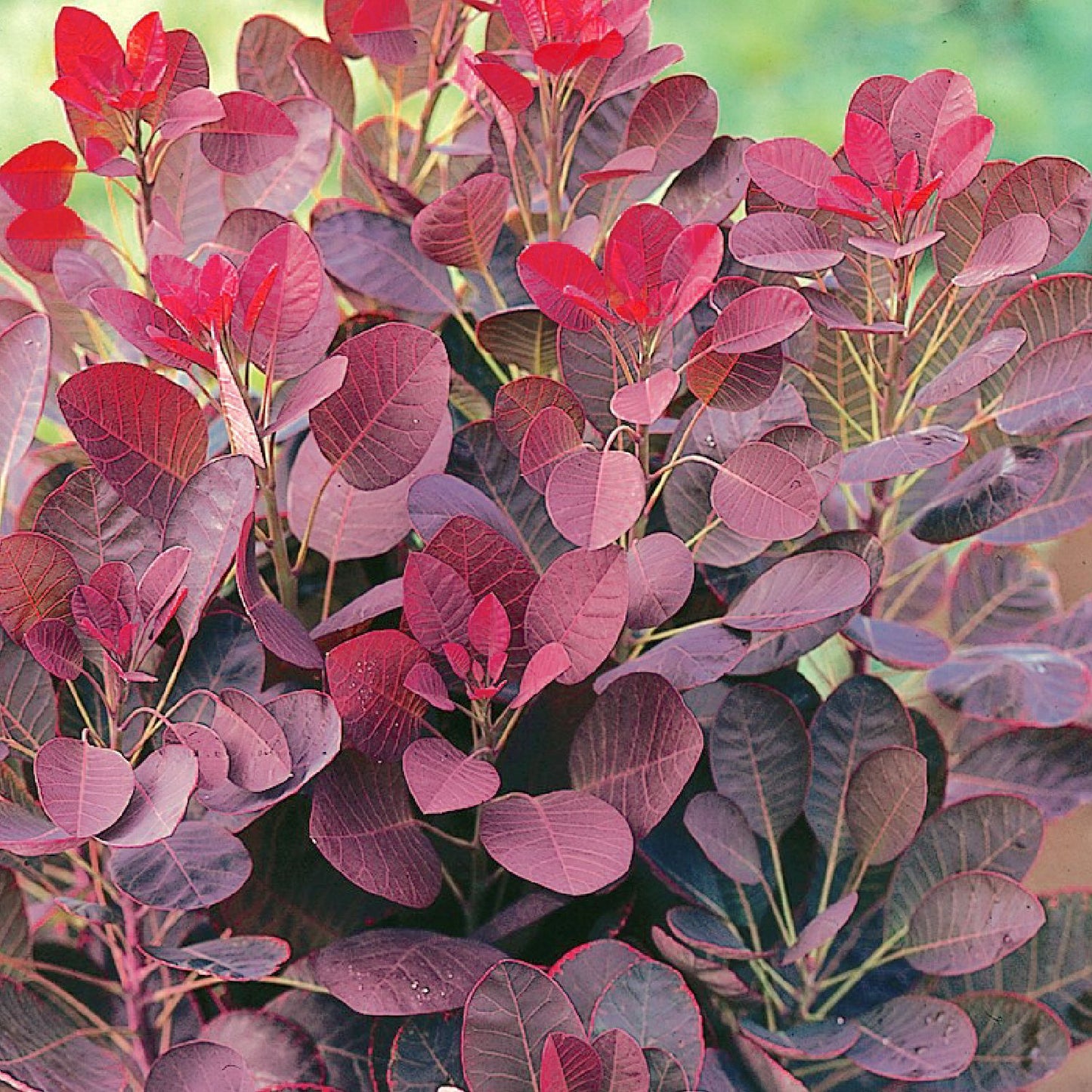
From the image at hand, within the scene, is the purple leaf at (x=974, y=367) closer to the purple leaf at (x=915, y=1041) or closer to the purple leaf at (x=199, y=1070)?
the purple leaf at (x=915, y=1041)

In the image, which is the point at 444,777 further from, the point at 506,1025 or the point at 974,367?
the point at 974,367

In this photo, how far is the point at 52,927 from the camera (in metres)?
0.72

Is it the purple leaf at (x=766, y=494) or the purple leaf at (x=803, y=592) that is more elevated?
the purple leaf at (x=766, y=494)

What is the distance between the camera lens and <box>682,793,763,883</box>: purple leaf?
60 cm

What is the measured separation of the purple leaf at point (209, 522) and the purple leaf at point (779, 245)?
0.22 metres

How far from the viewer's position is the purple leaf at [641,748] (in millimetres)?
527

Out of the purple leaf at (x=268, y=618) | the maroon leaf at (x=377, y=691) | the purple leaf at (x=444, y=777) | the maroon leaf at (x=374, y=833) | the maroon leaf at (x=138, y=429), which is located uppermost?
the maroon leaf at (x=138, y=429)

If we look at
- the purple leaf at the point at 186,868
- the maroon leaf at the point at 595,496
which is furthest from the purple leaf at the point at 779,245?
the purple leaf at the point at 186,868

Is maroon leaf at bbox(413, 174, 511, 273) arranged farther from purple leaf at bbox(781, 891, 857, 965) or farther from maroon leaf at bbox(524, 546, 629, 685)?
purple leaf at bbox(781, 891, 857, 965)

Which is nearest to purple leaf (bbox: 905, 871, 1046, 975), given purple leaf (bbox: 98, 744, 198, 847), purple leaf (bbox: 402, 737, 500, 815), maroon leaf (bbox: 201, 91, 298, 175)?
purple leaf (bbox: 402, 737, 500, 815)

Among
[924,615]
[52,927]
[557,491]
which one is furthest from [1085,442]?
[52,927]

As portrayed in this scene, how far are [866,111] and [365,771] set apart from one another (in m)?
0.38

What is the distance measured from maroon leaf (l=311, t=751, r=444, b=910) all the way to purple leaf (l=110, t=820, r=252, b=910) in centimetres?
4

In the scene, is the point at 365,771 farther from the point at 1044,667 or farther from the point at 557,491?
the point at 1044,667
